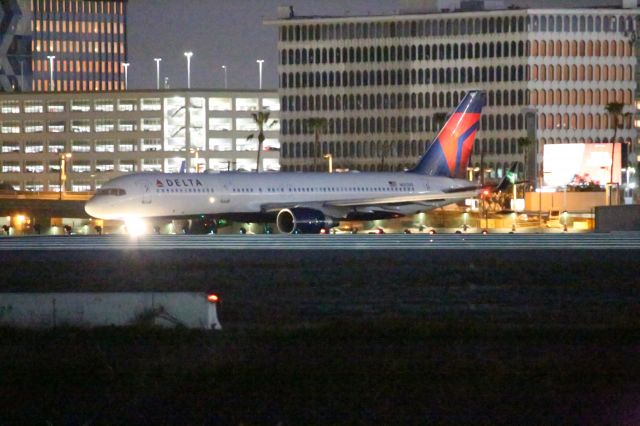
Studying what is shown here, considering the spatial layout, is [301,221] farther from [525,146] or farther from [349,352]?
[525,146]

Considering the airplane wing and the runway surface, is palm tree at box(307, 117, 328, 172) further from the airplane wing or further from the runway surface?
the runway surface

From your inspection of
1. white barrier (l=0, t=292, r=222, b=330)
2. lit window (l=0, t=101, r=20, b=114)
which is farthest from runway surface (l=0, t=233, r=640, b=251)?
lit window (l=0, t=101, r=20, b=114)

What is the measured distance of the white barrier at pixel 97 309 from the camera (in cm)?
2203

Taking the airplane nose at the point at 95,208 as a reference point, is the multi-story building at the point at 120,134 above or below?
above

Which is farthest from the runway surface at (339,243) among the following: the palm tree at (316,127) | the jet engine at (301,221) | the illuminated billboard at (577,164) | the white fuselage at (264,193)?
the palm tree at (316,127)

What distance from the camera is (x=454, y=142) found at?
229 ft

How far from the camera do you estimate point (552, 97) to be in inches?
6624

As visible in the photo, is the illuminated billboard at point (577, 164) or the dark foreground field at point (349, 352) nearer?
the dark foreground field at point (349, 352)

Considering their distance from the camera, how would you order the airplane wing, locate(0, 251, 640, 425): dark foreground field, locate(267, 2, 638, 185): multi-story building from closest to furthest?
locate(0, 251, 640, 425): dark foreground field → the airplane wing → locate(267, 2, 638, 185): multi-story building

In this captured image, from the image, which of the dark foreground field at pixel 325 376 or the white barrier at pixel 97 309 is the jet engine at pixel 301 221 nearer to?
the white barrier at pixel 97 309

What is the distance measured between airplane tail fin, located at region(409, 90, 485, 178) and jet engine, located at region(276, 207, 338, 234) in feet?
34.6

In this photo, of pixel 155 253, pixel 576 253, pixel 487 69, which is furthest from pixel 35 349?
pixel 487 69

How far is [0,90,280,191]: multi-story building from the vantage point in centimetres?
18012

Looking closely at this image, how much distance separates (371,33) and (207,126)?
27788 millimetres
